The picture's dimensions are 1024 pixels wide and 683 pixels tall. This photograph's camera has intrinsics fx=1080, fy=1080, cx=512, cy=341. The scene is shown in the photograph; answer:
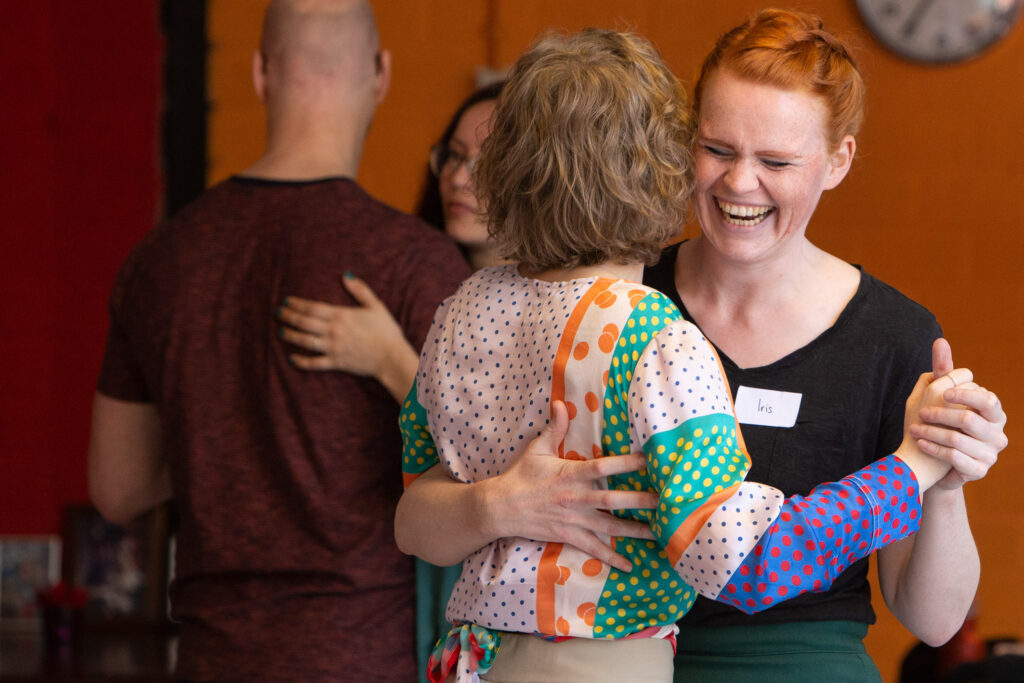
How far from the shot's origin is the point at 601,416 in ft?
3.58

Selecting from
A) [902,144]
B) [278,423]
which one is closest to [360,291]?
[278,423]

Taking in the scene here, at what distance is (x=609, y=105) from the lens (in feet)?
3.72

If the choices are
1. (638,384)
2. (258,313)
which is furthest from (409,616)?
(638,384)

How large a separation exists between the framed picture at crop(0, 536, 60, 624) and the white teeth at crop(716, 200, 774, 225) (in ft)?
10.1

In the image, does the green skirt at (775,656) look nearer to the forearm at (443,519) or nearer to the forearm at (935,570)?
the forearm at (935,570)

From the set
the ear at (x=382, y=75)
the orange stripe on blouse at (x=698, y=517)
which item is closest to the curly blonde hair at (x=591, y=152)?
the orange stripe on blouse at (x=698, y=517)

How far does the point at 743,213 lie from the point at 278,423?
839mm

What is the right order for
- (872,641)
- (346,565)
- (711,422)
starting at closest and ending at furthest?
1. (711,422)
2. (346,565)
3. (872,641)

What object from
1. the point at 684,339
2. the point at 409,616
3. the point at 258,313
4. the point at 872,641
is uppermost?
the point at 684,339

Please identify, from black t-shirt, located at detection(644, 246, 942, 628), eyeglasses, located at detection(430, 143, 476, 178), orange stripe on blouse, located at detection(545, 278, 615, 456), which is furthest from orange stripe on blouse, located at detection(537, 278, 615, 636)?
eyeglasses, located at detection(430, 143, 476, 178)

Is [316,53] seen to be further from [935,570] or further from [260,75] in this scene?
[935,570]

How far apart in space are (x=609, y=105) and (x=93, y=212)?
313 centimetres

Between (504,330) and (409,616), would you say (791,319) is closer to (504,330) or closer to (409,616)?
(504,330)

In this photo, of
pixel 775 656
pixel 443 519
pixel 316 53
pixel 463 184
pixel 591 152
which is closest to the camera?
pixel 591 152
